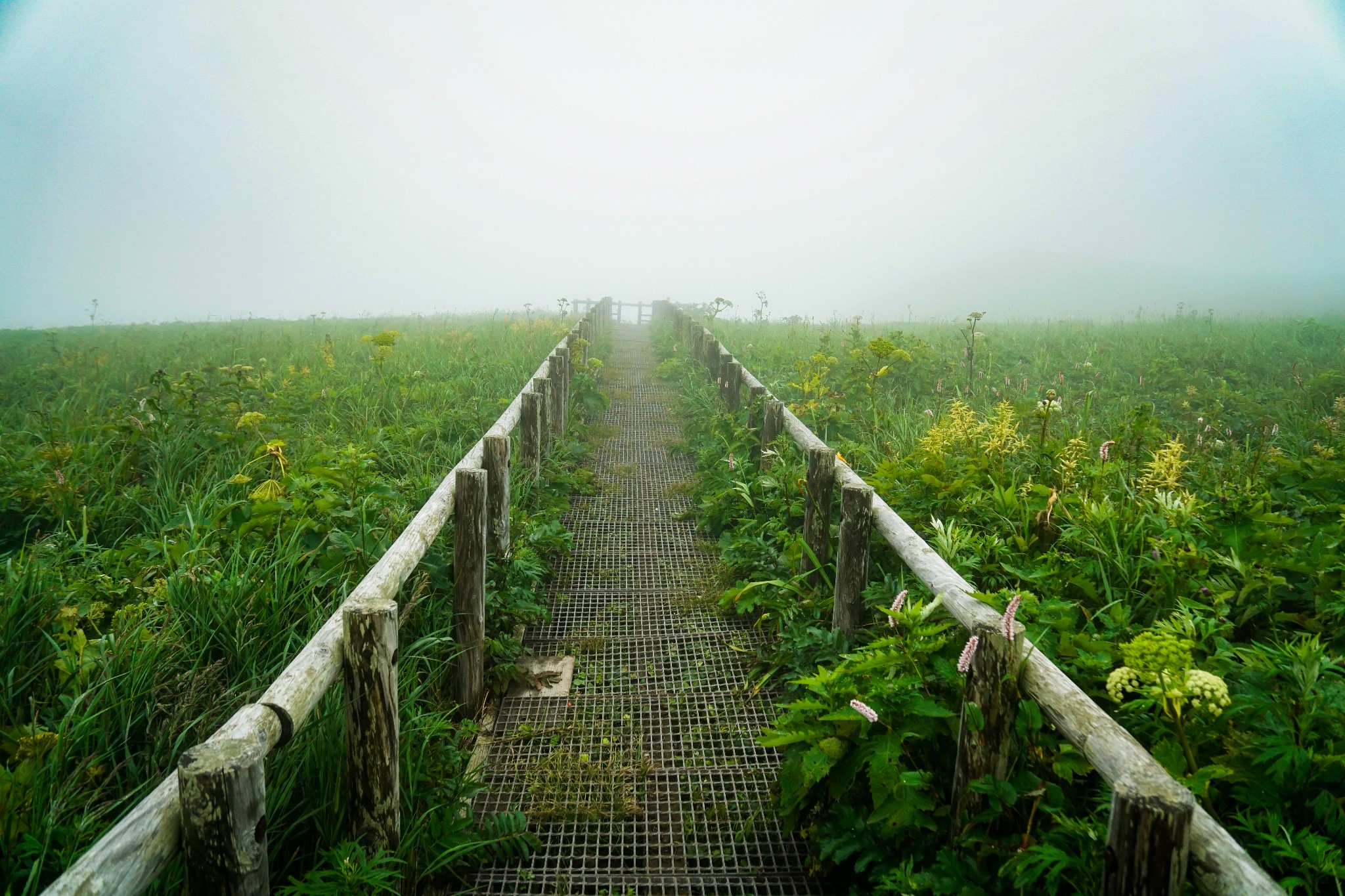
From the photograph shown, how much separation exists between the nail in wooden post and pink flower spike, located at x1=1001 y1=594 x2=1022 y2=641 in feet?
15.9

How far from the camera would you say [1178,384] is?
9.11 meters

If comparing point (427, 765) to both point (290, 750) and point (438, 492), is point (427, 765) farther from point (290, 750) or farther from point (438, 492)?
point (438, 492)

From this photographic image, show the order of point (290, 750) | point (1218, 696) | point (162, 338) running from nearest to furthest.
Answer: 1. point (1218, 696)
2. point (290, 750)
3. point (162, 338)

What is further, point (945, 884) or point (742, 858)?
point (742, 858)

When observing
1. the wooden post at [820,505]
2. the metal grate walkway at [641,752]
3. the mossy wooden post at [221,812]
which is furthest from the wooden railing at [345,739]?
the wooden post at [820,505]

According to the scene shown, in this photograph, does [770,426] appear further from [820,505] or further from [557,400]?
[557,400]

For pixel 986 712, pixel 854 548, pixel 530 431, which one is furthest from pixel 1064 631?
pixel 530 431

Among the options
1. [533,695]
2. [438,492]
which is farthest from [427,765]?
[438,492]

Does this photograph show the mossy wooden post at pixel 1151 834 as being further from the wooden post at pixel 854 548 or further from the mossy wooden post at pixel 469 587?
the mossy wooden post at pixel 469 587

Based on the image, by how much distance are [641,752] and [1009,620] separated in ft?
6.35

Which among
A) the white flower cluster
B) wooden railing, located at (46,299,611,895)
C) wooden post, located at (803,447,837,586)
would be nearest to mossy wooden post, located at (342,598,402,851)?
wooden railing, located at (46,299,611,895)

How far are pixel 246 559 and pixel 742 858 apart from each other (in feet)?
9.08

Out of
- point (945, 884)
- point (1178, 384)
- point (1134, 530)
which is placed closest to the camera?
point (945, 884)

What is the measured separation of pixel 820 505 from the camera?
14.2 feet
